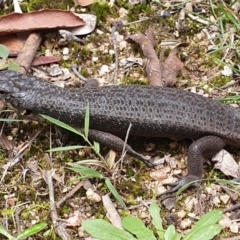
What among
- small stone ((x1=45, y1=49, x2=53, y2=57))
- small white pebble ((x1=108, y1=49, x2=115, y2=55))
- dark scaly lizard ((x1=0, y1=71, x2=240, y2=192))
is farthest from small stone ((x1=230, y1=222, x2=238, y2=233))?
small stone ((x1=45, y1=49, x2=53, y2=57))

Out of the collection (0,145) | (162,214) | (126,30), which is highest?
(126,30)

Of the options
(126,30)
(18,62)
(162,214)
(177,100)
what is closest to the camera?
(162,214)

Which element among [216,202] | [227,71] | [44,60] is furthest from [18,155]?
[227,71]

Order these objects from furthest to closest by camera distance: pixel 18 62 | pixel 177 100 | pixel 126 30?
pixel 126 30 < pixel 18 62 < pixel 177 100

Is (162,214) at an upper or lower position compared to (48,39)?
lower

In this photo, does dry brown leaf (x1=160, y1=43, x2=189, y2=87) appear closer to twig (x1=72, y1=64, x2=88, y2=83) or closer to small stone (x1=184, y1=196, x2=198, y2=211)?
twig (x1=72, y1=64, x2=88, y2=83)

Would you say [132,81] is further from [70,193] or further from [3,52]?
[70,193]

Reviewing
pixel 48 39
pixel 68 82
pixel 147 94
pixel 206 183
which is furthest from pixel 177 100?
pixel 48 39

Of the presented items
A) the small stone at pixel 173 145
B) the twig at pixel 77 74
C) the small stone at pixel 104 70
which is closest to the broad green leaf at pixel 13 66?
the twig at pixel 77 74

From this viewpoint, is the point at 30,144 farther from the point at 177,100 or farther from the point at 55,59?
the point at 177,100
